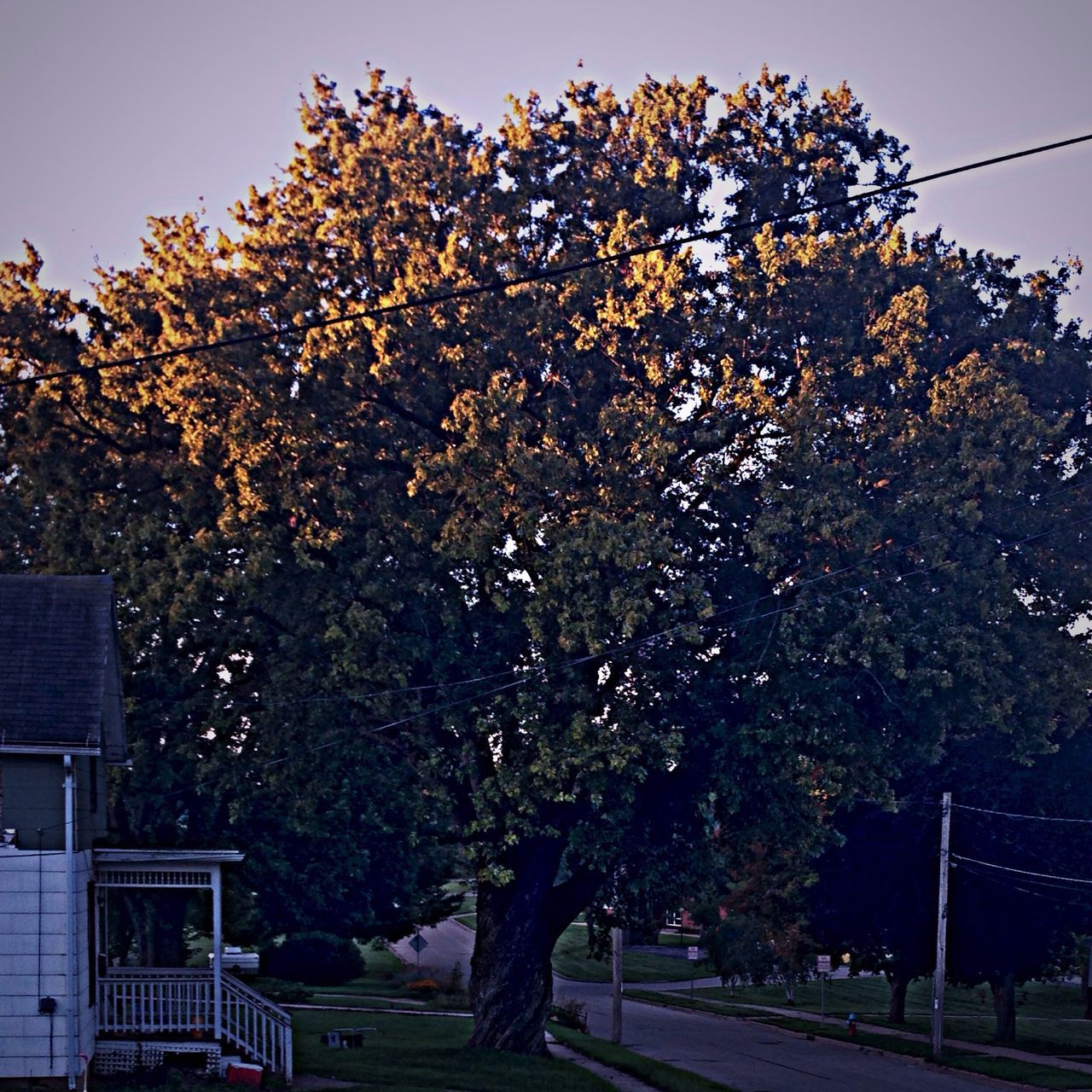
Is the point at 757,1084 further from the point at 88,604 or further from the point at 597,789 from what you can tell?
the point at 88,604

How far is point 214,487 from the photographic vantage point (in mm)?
35500

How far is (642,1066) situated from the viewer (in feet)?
129

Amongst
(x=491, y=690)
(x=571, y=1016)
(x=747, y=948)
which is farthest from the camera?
(x=747, y=948)

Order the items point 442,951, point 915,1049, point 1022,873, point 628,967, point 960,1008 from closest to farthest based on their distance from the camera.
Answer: point 1022,873 < point 915,1049 < point 960,1008 < point 442,951 < point 628,967

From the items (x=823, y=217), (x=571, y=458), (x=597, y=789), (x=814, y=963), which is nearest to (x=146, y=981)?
(x=597, y=789)

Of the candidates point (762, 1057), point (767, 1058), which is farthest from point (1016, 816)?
point (762, 1057)

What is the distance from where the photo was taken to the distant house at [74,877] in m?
26.6

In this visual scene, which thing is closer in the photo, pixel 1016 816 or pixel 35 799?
pixel 35 799

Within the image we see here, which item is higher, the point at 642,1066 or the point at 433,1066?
the point at 433,1066

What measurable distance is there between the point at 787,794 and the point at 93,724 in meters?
15.0

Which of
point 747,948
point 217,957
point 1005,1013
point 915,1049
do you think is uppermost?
point 217,957

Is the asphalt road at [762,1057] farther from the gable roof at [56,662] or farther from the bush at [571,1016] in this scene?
the gable roof at [56,662]

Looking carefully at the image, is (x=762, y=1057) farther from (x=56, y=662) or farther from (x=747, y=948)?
(x=56, y=662)

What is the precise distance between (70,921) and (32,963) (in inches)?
34.9
